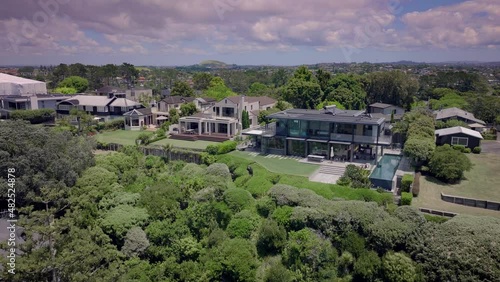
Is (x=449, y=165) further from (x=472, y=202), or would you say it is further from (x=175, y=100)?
(x=175, y=100)

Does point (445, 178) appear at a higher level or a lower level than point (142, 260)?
higher

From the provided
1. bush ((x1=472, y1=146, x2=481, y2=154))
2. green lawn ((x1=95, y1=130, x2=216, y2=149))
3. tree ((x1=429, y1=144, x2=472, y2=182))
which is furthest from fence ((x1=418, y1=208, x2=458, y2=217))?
green lawn ((x1=95, y1=130, x2=216, y2=149))

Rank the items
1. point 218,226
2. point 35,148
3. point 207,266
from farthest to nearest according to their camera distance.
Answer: point 35,148
point 218,226
point 207,266

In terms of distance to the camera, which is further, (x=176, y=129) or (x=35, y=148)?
(x=176, y=129)

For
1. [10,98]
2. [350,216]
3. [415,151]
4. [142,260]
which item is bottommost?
[142,260]

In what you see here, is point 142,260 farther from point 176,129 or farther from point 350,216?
point 176,129

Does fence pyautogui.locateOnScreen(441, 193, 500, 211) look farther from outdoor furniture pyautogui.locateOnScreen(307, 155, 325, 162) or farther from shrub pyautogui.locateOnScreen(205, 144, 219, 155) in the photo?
shrub pyautogui.locateOnScreen(205, 144, 219, 155)

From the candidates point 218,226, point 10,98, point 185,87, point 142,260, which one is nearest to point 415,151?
point 218,226
